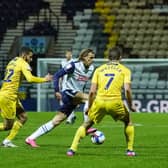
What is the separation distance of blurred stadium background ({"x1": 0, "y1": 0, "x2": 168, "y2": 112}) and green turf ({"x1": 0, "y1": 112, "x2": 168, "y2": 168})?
49.7ft

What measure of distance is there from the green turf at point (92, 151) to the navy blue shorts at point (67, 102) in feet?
2.29

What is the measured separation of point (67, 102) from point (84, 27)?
22.0 m

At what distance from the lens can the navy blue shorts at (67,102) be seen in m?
15.0

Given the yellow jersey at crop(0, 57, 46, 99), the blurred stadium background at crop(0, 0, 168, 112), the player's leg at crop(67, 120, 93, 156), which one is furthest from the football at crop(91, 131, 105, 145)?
the blurred stadium background at crop(0, 0, 168, 112)

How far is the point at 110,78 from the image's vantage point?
12562 mm

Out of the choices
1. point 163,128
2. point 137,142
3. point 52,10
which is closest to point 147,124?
point 163,128

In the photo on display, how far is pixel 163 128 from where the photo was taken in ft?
66.2

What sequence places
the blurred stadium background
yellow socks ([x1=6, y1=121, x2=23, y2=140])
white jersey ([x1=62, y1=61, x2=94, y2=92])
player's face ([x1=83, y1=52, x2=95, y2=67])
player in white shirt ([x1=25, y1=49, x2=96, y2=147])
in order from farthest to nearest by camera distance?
the blurred stadium background < white jersey ([x1=62, y1=61, x2=94, y2=92]) < yellow socks ([x1=6, y1=121, x2=23, y2=140]) < player in white shirt ([x1=25, y1=49, x2=96, y2=147]) < player's face ([x1=83, y1=52, x2=95, y2=67])

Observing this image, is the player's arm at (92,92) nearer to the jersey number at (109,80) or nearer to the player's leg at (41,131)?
the jersey number at (109,80)

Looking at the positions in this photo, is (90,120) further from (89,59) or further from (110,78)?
(89,59)

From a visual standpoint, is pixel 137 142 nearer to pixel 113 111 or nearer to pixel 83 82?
pixel 83 82

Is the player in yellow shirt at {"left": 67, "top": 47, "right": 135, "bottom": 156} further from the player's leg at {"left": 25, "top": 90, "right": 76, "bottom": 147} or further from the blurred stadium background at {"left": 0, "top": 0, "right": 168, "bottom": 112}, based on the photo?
the blurred stadium background at {"left": 0, "top": 0, "right": 168, "bottom": 112}

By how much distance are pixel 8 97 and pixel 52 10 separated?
23.7m

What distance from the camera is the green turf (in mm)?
11570
